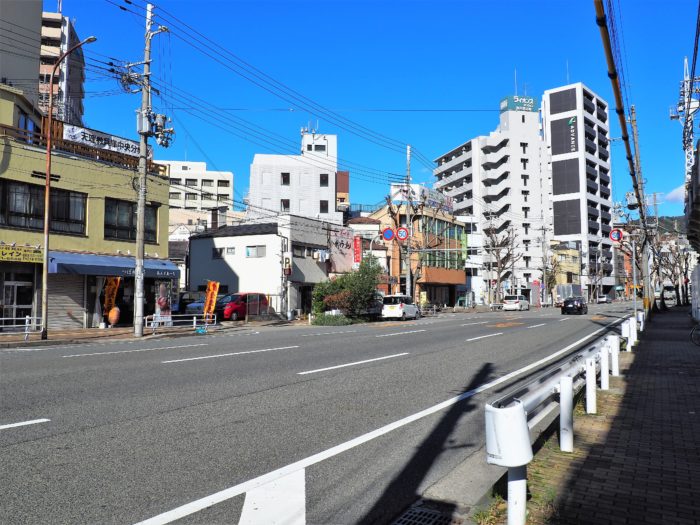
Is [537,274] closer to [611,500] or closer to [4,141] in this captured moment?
[4,141]

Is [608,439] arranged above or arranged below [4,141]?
below

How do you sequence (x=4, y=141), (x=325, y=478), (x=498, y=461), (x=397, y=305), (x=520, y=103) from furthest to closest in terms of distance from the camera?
(x=520, y=103), (x=397, y=305), (x=4, y=141), (x=325, y=478), (x=498, y=461)

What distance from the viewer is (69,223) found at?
23.7 m

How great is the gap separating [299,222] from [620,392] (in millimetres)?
31702

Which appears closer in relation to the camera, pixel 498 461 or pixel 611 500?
pixel 498 461

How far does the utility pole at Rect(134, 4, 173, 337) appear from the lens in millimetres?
21016

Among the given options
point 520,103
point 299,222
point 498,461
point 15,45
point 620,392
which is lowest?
point 620,392

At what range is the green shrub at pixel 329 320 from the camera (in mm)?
31641

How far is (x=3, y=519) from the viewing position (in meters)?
3.64

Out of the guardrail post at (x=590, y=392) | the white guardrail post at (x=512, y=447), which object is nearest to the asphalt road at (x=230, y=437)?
the white guardrail post at (x=512, y=447)

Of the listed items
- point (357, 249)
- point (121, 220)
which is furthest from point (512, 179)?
point (121, 220)

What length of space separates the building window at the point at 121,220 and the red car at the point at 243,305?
22.7ft

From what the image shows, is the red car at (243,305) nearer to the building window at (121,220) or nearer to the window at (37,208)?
the building window at (121,220)

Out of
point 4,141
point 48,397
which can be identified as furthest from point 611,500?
point 4,141
